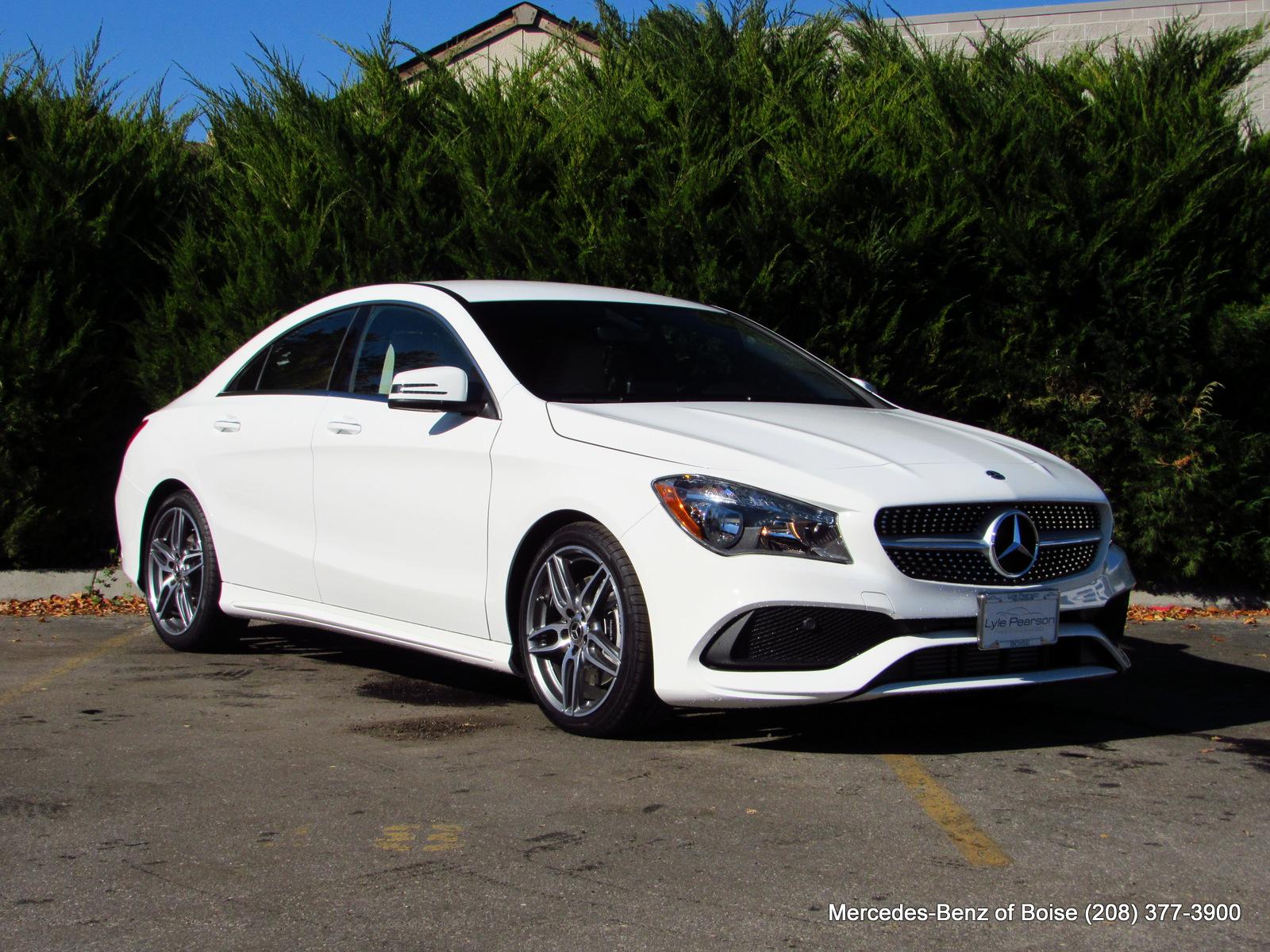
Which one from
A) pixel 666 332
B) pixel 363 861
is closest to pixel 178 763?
pixel 363 861

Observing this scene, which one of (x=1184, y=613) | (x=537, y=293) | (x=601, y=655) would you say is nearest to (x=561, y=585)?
(x=601, y=655)

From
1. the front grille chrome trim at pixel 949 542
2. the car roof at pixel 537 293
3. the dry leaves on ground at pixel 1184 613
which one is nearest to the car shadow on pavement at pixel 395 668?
the car roof at pixel 537 293

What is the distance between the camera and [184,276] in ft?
32.3

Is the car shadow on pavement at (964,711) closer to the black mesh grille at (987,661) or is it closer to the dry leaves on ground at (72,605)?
the black mesh grille at (987,661)

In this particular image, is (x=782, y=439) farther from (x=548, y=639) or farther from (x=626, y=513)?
(x=548, y=639)

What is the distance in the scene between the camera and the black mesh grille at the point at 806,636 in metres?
5.00

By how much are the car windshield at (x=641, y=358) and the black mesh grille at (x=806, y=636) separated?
129cm

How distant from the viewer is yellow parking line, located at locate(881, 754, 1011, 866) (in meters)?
4.15

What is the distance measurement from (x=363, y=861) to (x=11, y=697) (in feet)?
9.79

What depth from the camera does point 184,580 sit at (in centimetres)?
768

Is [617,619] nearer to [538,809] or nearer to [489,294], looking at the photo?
[538,809]

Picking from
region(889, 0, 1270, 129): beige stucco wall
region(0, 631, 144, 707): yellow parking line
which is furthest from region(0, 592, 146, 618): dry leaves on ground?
region(889, 0, 1270, 129): beige stucco wall

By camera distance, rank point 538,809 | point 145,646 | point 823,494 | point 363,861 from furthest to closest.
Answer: point 145,646, point 823,494, point 538,809, point 363,861

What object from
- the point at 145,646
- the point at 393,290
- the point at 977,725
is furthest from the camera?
the point at 145,646
